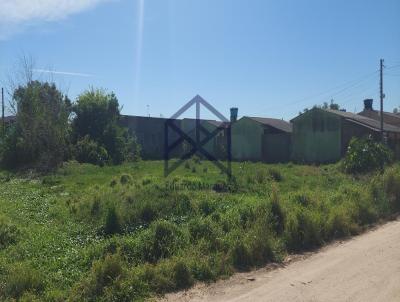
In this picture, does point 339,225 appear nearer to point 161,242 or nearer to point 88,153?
point 161,242

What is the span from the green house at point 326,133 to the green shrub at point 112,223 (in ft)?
80.9

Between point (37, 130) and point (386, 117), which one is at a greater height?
point (386, 117)

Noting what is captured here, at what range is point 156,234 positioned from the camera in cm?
682

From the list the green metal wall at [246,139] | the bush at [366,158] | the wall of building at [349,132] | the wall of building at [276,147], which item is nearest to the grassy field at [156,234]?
the bush at [366,158]

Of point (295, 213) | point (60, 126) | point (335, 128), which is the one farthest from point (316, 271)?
point (335, 128)

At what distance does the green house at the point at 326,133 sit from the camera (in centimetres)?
3011

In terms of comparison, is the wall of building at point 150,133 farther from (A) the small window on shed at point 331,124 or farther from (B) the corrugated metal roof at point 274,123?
(A) the small window on shed at point 331,124

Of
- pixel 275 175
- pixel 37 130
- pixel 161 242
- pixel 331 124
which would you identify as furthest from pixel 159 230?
pixel 331 124

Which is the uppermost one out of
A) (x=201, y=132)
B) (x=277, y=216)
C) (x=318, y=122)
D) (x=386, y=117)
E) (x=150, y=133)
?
(x=386, y=117)

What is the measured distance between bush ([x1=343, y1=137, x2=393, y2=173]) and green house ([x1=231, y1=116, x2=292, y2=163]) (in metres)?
14.4

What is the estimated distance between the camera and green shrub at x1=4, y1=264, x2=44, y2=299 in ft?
17.2

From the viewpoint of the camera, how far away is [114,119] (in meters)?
29.0

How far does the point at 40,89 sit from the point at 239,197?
16468 mm

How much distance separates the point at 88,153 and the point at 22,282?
808 inches
